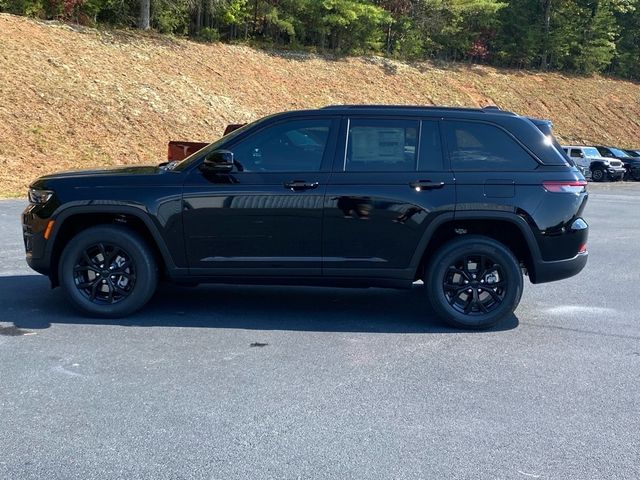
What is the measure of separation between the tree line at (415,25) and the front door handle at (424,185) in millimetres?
26229

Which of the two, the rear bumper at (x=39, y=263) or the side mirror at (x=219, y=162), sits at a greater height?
the side mirror at (x=219, y=162)

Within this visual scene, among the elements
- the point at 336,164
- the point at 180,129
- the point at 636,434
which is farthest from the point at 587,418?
the point at 180,129

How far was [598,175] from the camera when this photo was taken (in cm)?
3150

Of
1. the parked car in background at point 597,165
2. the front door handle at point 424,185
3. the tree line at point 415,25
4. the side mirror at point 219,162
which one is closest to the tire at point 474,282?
the front door handle at point 424,185

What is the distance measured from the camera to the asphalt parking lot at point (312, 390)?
12.4 ft

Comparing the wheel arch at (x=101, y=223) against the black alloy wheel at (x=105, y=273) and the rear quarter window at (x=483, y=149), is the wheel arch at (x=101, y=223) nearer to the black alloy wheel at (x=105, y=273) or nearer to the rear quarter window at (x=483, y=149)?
the black alloy wheel at (x=105, y=273)

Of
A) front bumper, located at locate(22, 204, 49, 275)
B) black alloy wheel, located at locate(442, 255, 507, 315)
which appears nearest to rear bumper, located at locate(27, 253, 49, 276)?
front bumper, located at locate(22, 204, 49, 275)

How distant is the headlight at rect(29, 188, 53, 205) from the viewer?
6188mm

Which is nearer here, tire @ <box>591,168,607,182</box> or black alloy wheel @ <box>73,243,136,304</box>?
black alloy wheel @ <box>73,243,136,304</box>

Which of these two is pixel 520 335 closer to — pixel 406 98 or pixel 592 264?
pixel 592 264

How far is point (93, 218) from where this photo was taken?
20.9 feet

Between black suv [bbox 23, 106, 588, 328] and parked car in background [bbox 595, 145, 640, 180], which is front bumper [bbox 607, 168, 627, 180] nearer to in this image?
parked car in background [bbox 595, 145, 640, 180]

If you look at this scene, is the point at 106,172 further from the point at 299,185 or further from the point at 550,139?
the point at 550,139

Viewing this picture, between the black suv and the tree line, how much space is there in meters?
25.0
